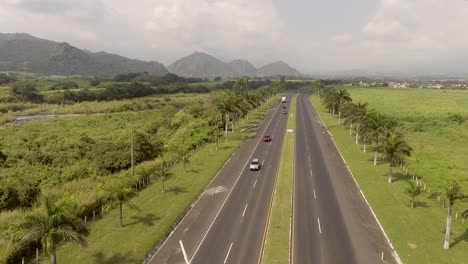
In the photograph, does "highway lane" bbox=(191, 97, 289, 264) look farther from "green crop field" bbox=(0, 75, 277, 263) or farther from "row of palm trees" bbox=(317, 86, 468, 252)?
"row of palm trees" bbox=(317, 86, 468, 252)

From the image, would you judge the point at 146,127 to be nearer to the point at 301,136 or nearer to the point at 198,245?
the point at 301,136

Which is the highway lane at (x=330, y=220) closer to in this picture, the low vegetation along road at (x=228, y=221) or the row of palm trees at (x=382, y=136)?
the low vegetation along road at (x=228, y=221)

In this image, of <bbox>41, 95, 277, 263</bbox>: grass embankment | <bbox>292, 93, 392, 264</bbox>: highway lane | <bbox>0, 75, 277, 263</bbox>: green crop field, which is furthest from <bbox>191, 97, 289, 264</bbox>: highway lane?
<bbox>0, 75, 277, 263</bbox>: green crop field

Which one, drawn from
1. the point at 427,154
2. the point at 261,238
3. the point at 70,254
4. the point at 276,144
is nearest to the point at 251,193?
the point at 261,238

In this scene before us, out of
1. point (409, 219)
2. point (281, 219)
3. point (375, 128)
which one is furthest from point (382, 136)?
point (281, 219)

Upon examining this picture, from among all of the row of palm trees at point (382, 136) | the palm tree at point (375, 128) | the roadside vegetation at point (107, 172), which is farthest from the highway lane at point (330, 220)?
the roadside vegetation at point (107, 172)

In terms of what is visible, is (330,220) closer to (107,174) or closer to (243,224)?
A: (243,224)

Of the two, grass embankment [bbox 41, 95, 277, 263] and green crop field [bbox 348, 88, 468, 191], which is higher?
green crop field [bbox 348, 88, 468, 191]
